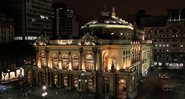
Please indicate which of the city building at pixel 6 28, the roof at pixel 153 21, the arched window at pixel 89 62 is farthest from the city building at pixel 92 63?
the roof at pixel 153 21

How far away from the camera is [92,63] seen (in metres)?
79.6

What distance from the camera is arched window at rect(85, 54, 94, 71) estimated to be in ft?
261

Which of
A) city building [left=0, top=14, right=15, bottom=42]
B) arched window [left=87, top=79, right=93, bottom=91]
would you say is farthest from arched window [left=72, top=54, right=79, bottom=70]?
city building [left=0, top=14, right=15, bottom=42]

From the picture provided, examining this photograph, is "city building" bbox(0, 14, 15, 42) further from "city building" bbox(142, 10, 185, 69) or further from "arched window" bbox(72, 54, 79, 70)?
"city building" bbox(142, 10, 185, 69)

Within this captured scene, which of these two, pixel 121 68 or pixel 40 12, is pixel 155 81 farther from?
pixel 40 12

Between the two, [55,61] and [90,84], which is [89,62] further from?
[55,61]

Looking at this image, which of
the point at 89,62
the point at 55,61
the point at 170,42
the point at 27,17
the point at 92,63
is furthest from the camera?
the point at 27,17

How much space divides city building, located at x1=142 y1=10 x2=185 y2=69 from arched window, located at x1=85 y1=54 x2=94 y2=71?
6998 centimetres

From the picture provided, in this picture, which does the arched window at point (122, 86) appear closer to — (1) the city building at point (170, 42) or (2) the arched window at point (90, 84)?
(2) the arched window at point (90, 84)

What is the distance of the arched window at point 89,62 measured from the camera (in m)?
79.7

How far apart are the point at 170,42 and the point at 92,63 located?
75916 mm

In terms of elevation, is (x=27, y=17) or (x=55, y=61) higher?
(x=27, y=17)

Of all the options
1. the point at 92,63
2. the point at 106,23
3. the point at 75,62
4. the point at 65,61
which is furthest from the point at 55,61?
the point at 106,23

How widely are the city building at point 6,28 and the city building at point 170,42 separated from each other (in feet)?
251
